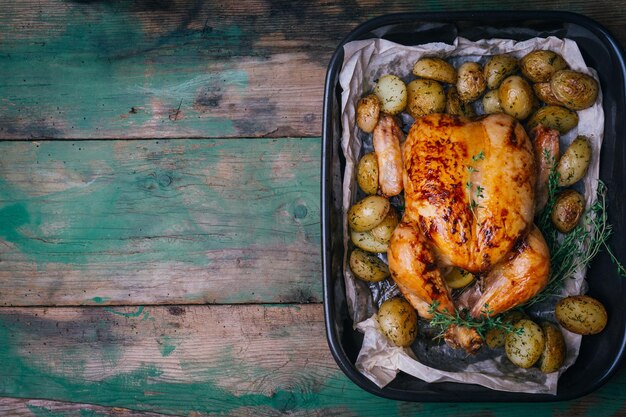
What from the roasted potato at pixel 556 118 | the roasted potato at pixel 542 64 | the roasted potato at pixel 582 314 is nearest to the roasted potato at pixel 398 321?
the roasted potato at pixel 582 314

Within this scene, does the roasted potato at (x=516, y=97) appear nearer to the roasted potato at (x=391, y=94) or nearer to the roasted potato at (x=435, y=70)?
the roasted potato at (x=435, y=70)

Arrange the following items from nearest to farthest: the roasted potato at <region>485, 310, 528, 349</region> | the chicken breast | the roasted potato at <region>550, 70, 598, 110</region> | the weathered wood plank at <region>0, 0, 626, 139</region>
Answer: the chicken breast < the roasted potato at <region>550, 70, 598, 110</region> < the roasted potato at <region>485, 310, 528, 349</region> < the weathered wood plank at <region>0, 0, 626, 139</region>

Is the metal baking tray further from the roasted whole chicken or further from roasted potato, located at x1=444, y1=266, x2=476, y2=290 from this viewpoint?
roasted potato, located at x1=444, y1=266, x2=476, y2=290

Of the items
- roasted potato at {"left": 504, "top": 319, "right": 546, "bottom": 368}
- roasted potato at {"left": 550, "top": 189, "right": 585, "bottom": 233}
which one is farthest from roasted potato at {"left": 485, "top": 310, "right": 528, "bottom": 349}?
roasted potato at {"left": 550, "top": 189, "right": 585, "bottom": 233}

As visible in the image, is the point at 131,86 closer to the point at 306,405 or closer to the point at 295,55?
the point at 295,55

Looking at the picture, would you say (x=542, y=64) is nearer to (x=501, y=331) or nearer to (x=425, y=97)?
(x=425, y=97)

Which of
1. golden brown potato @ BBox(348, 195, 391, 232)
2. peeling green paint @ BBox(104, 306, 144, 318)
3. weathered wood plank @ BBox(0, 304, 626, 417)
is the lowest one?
weathered wood plank @ BBox(0, 304, 626, 417)
